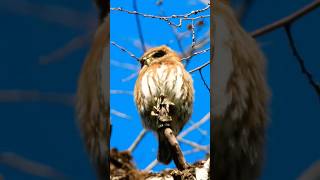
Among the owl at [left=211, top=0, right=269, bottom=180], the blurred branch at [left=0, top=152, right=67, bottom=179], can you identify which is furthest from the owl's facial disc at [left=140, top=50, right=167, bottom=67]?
the blurred branch at [left=0, top=152, right=67, bottom=179]

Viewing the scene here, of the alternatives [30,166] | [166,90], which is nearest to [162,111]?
[166,90]

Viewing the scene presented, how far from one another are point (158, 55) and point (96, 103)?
0.33m

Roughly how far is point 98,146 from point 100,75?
5.5 inches

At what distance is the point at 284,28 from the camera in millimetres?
592

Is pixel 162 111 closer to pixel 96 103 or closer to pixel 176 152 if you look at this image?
pixel 176 152

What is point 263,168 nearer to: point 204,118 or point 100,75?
point 204,118

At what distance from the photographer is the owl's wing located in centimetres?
80

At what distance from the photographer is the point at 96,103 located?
2.83 feet

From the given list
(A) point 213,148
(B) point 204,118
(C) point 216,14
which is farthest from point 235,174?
(C) point 216,14

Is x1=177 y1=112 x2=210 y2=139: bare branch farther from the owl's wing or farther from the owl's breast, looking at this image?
the owl's wing

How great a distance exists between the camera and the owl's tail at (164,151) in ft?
3.28

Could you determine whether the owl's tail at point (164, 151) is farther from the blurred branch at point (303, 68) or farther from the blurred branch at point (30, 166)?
the blurred branch at point (30, 166)

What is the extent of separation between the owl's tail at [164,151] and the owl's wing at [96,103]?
0.53 feet

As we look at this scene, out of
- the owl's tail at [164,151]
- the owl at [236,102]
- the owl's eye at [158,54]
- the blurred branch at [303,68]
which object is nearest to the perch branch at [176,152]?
the owl's tail at [164,151]
